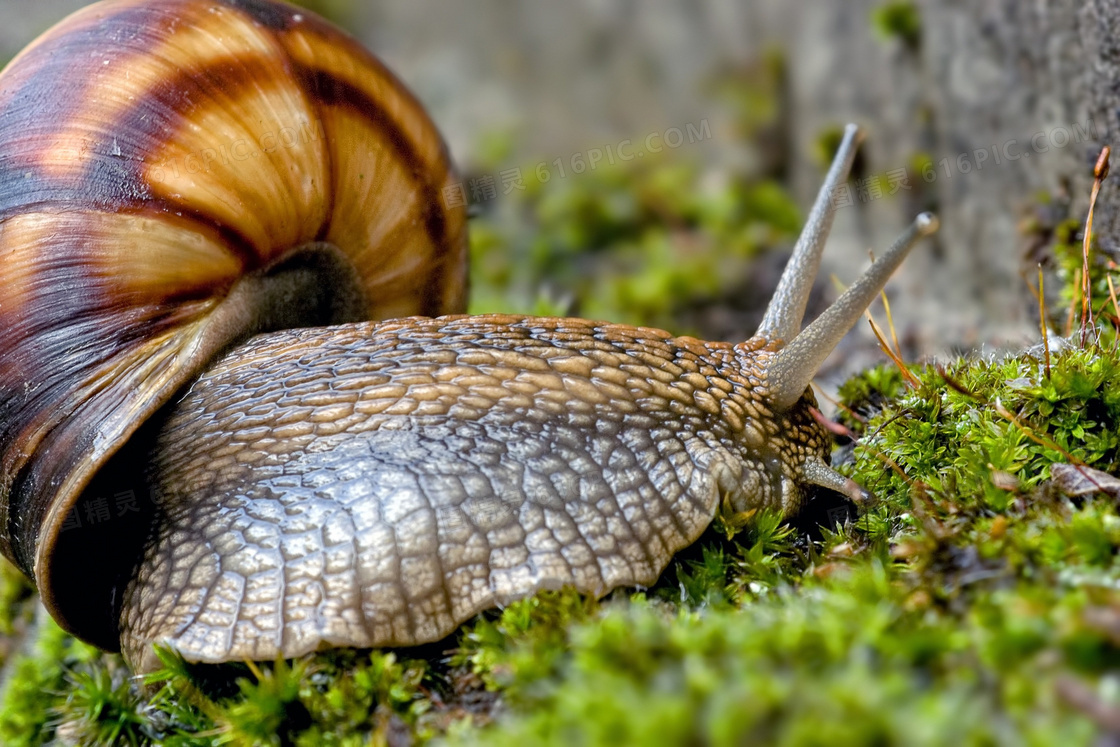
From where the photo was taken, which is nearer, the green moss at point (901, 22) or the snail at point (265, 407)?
the snail at point (265, 407)

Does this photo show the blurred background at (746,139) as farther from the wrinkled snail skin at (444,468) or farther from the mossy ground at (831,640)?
the wrinkled snail skin at (444,468)

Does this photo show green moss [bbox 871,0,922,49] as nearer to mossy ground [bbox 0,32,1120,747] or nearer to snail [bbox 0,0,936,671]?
mossy ground [bbox 0,32,1120,747]

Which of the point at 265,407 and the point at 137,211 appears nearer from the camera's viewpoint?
the point at 137,211

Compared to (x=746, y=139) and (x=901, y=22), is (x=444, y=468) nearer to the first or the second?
(x=901, y=22)

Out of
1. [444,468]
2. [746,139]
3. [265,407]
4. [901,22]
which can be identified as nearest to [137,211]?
[265,407]

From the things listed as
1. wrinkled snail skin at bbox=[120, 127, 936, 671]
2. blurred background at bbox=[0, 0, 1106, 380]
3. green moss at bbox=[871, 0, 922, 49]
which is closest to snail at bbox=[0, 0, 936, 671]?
wrinkled snail skin at bbox=[120, 127, 936, 671]

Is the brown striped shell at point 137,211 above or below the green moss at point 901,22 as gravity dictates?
below

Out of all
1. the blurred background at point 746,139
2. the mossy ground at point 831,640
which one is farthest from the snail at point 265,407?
the blurred background at point 746,139

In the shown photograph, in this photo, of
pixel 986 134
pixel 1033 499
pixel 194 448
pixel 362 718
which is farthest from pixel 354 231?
pixel 986 134

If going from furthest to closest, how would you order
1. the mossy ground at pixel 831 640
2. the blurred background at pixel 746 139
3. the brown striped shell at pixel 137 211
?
the blurred background at pixel 746 139 → the brown striped shell at pixel 137 211 → the mossy ground at pixel 831 640
